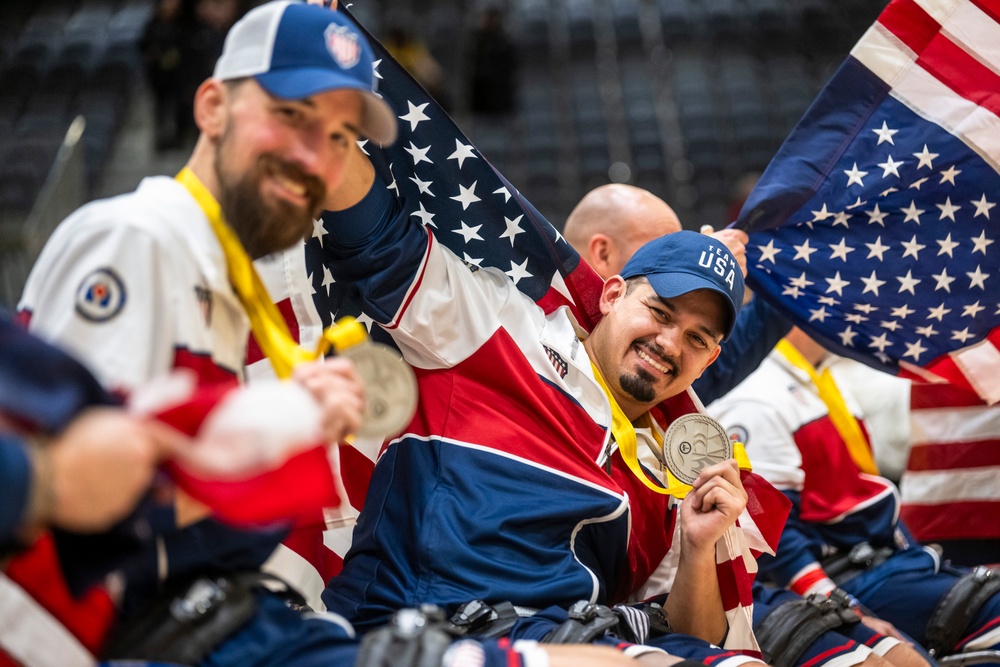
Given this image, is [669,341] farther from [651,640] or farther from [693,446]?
[651,640]

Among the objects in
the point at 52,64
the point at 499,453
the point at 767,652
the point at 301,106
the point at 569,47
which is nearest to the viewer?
the point at 301,106

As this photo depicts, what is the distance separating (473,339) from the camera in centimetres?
295

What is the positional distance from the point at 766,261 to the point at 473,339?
56.5 inches

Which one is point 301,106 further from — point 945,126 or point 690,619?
point 945,126

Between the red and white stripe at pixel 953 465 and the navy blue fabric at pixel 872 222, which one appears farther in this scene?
the red and white stripe at pixel 953 465

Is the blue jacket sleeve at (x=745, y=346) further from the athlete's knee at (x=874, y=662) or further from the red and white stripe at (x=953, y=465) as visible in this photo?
the athlete's knee at (x=874, y=662)

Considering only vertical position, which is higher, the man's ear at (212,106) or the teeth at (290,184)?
the man's ear at (212,106)

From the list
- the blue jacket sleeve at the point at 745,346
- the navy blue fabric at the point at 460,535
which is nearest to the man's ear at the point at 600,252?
the blue jacket sleeve at the point at 745,346

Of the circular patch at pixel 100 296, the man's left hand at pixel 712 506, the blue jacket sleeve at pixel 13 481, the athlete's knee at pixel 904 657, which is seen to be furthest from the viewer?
the athlete's knee at pixel 904 657

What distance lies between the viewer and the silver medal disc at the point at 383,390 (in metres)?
2.00

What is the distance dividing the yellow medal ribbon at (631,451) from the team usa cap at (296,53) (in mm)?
1369

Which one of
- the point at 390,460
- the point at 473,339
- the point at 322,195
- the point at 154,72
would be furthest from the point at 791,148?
the point at 154,72

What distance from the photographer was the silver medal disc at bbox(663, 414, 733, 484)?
309cm

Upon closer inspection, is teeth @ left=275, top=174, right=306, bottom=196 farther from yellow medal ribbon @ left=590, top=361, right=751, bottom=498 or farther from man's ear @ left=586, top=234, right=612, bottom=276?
man's ear @ left=586, top=234, right=612, bottom=276
